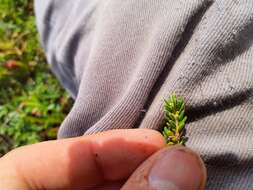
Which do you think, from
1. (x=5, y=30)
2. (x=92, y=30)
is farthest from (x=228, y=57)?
(x=5, y=30)

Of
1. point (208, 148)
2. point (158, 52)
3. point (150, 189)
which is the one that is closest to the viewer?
point (150, 189)

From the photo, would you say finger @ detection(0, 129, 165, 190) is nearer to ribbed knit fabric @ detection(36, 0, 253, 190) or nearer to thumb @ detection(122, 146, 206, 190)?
ribbed knit fabric @ detection(36, 0, 253, 190)

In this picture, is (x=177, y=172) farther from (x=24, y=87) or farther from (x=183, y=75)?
(x=24, y=87)

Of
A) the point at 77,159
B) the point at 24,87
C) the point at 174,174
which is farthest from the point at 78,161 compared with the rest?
the point at 24,87

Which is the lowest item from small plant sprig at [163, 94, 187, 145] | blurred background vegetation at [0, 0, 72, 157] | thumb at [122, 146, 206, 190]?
blurred background vegetation at [0, 0, 72, 157]

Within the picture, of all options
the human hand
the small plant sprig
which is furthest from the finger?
the small plant sprig

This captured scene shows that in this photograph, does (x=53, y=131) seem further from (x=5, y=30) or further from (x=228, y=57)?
(x=228, y=57)
